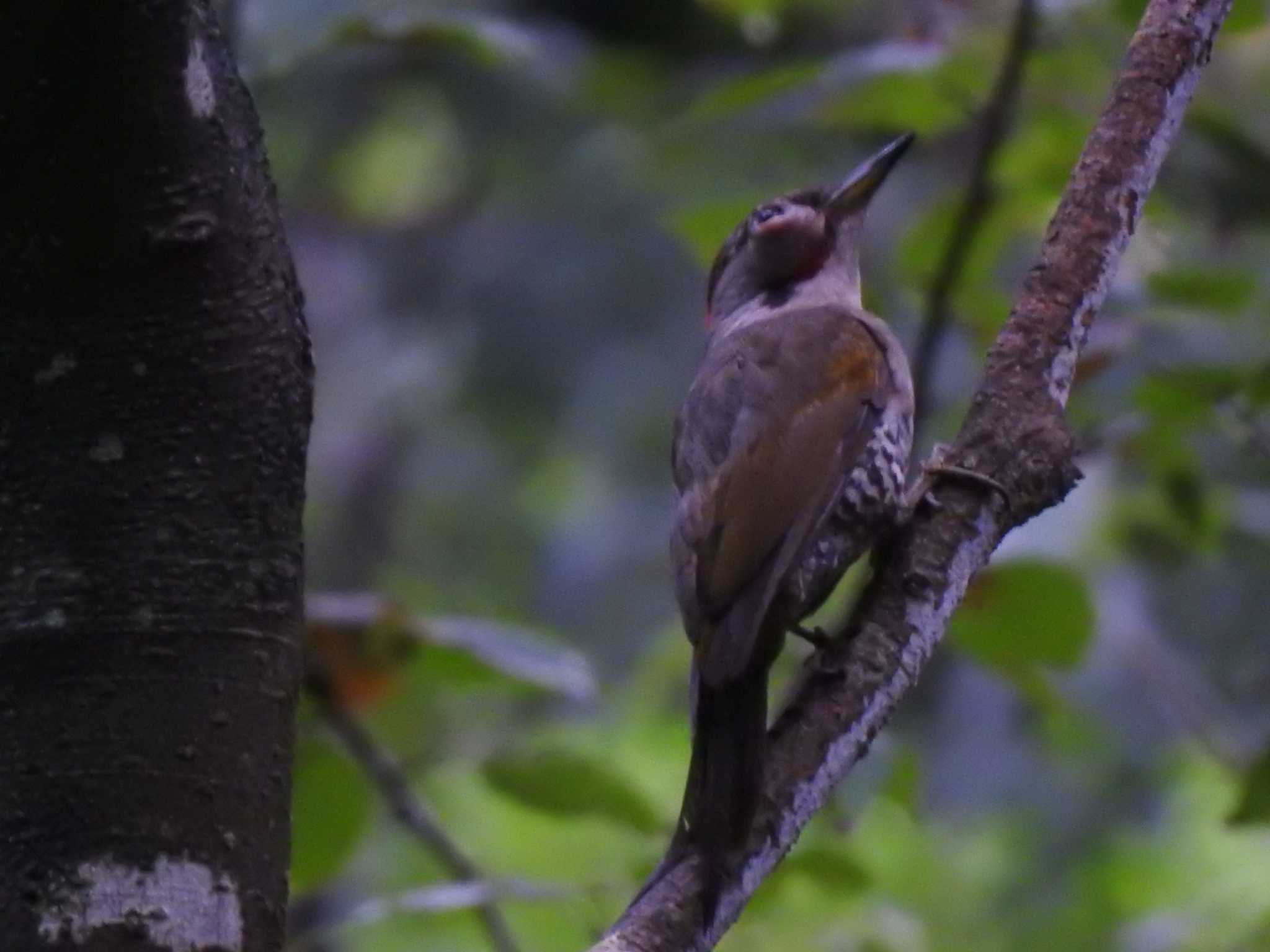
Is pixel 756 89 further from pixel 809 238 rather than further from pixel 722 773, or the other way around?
pixel 722 773

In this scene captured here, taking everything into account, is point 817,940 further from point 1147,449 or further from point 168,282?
point 168,282

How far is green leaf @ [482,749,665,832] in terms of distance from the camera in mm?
2896

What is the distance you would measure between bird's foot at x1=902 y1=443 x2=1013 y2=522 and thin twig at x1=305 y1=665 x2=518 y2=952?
1.05m

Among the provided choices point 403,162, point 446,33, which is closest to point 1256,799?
point 446,33

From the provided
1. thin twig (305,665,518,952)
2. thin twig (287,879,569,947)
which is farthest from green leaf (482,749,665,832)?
thin twig (305,665,518,952)

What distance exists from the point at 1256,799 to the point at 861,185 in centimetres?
Answer: 128

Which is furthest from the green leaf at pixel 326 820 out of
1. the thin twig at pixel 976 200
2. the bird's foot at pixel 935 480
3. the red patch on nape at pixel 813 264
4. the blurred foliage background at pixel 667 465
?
the red patch on nape at pixel 813 264

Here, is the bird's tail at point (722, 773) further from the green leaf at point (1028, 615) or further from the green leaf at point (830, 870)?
the green leaf at point (1028, 615)

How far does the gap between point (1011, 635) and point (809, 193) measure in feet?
3.00

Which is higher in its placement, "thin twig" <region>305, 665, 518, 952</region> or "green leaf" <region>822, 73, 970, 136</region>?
"green leaf" <region>822, 73, 970, 136</region>

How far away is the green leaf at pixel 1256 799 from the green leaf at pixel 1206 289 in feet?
2.26

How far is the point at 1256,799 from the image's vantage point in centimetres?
285

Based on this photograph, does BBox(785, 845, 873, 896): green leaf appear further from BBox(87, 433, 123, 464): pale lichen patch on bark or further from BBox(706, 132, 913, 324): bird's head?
BBox(87, 433, 123, 464): pale lichen patch on bark

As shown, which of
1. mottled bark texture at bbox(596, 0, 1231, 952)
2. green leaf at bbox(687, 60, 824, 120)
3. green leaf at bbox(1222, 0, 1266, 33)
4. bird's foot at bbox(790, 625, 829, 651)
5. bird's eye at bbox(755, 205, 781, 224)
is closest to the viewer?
mottled bark texture at bbox(596, 0, 1231, 952)
